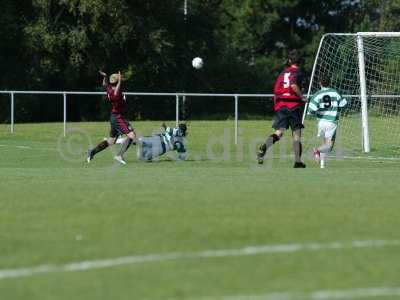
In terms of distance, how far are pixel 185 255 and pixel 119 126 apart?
13.1 metres

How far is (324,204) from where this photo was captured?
11.9 metres

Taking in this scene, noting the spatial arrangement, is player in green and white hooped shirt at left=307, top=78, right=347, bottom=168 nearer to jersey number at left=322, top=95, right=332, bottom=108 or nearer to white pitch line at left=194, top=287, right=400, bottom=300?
jersey number at left=322, top=95, right=332, bottom=108

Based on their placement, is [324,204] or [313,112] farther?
[313,112]

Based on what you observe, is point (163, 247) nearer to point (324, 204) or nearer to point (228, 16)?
point (324, 204)

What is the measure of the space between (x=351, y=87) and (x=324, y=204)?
16.0m

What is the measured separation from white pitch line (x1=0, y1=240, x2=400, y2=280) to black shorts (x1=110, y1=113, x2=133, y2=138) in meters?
12.6

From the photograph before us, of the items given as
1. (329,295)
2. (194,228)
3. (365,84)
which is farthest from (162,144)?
(329,295)

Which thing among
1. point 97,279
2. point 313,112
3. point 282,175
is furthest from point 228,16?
point 97,279

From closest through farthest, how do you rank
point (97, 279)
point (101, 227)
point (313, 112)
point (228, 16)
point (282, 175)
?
point (97, 279) → point (101, 227) → point (282, 175) → point (313, 112) → point (228, 16)

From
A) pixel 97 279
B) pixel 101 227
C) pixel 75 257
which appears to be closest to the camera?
pixel 97 279

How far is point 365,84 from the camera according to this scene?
83.4ft

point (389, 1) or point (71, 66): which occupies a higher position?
point (389, 1)

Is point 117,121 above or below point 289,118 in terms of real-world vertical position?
below

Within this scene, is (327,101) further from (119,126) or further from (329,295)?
(329,295)
